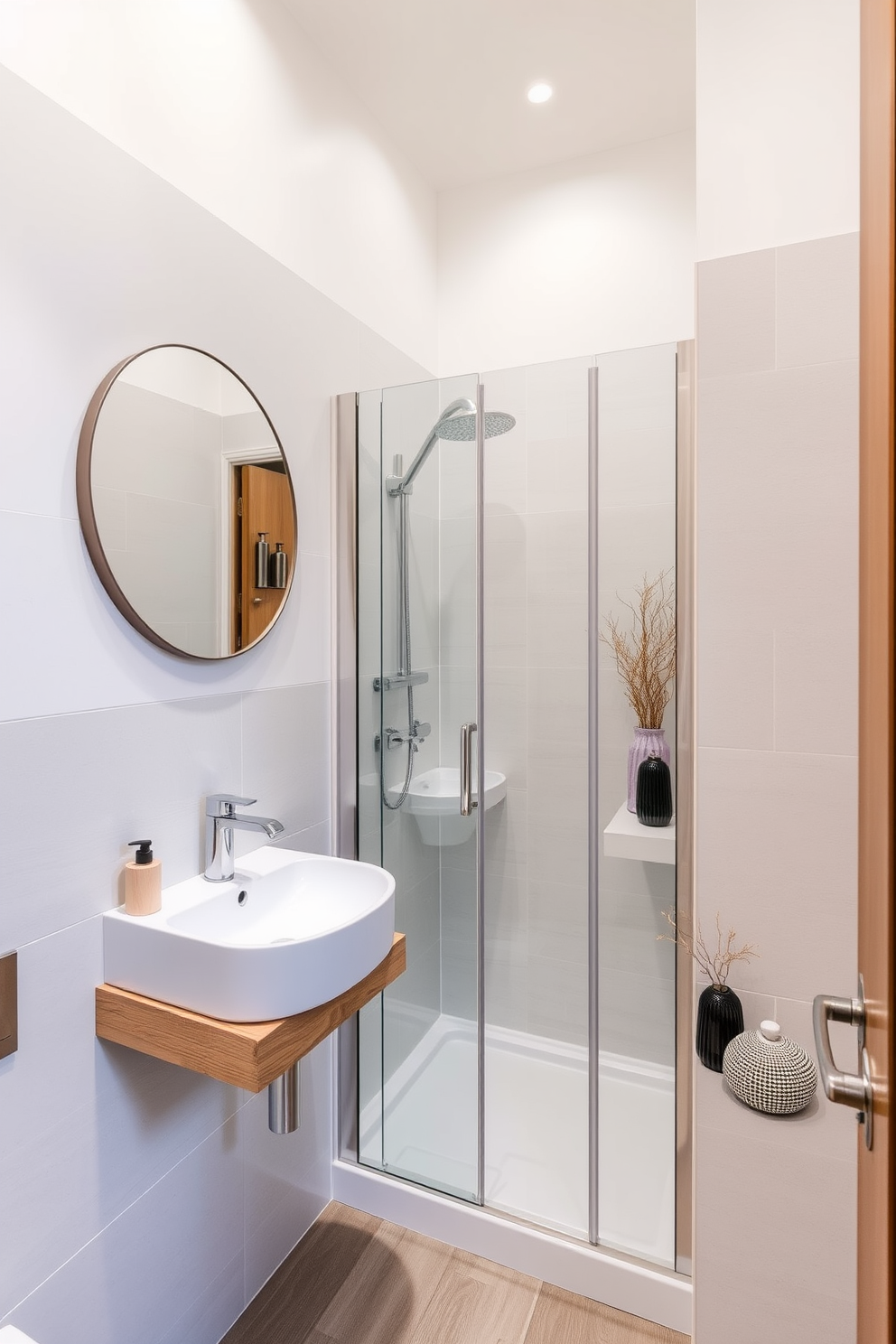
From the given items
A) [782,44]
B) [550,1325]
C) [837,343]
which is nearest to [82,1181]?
[550,1325]

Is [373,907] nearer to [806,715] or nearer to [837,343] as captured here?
[806,715]

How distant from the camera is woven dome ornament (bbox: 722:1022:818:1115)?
3.97 feet

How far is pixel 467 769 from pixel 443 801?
14 centimetres

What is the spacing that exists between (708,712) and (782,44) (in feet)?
4.00

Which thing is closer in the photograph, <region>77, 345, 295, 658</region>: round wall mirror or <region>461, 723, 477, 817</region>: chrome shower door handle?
<region>77, 345, 295, 658</region>: round wall mirror

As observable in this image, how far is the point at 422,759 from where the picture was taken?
1870mm

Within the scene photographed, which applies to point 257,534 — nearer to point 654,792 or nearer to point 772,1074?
point 654,792

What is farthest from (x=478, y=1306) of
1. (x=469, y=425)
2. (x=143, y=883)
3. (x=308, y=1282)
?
(x=469, y=425)

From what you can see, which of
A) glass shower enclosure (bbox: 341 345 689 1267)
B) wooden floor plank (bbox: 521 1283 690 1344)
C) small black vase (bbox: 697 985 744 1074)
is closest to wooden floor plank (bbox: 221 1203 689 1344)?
wooden floor plank (bbox: 521 1283 690 1344)

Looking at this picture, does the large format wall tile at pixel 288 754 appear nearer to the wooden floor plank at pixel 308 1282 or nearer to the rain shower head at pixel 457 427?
the rain shower head at pixel 457 427

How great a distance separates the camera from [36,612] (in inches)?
43.3

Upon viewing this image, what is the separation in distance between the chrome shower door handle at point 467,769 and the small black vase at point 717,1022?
0.69m

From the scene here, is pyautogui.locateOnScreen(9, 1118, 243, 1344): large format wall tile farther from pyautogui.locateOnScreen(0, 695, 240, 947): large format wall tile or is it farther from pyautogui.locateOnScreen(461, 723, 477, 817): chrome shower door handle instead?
pyautogui.locateOnScreen(461, 723, 477, 817): chrome shower door handle

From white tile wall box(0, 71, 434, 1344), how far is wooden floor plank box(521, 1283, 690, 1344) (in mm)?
620
